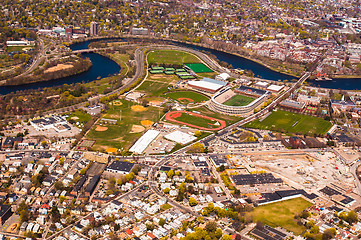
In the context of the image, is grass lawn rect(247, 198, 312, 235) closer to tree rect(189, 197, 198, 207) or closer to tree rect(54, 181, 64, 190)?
tree rect(189, 197, 198, 207)

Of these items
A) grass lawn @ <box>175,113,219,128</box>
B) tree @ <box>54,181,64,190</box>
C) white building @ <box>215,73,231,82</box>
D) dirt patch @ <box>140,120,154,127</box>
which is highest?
white building @ <box>215,73,231,82</box>

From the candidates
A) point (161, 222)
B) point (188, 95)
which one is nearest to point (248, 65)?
point (188, 95)

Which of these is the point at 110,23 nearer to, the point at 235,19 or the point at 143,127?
the point at 235,19

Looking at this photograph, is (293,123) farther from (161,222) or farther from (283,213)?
(161,222)

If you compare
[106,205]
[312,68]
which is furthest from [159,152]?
[312,68]

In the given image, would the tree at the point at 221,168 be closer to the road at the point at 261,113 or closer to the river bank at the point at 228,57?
the road at the point at 261,113

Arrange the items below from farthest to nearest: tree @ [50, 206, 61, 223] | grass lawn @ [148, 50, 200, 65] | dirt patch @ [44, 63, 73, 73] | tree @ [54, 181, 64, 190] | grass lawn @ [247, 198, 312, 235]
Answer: grass lawn @ [148, 50, 200, 65], dirt patch @ [44, 63, 73, 73], tree @ [54, 181, 64, 190], grass lawn @ [247, 198, 312, 235], tree @ [50, 206, 61, 223]

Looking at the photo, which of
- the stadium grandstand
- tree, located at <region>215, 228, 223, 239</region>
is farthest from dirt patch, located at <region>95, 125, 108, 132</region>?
the stadium grandstand

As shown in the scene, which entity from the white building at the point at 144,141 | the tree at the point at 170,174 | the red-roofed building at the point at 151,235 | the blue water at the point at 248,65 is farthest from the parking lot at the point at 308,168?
the blue water at the point at 248,65
